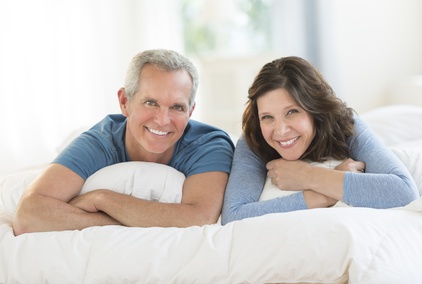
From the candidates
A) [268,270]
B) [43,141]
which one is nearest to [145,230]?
[268,270]

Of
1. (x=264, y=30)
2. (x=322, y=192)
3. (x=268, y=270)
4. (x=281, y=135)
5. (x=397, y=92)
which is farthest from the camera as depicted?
(x=264, y=30)

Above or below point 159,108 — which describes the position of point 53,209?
below

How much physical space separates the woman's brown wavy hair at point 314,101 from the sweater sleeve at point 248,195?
5.2 inches

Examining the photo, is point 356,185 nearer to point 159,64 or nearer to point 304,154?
point 304,154

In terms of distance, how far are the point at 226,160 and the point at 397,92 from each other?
3.49m

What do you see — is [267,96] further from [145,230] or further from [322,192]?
[145,230]

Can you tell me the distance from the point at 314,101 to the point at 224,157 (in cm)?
33

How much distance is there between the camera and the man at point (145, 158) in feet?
5.72

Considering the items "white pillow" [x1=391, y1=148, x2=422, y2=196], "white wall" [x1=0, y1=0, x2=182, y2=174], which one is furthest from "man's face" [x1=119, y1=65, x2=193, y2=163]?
"white wall" [x1=0, y1=0, x2=182, y2=174]

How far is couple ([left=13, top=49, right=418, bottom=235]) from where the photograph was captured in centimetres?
172

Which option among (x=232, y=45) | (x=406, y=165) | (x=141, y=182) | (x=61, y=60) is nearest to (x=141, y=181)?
(x=141, y=182)

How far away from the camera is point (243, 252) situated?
55.1 inches

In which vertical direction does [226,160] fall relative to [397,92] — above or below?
above

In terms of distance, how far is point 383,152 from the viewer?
1812mm
